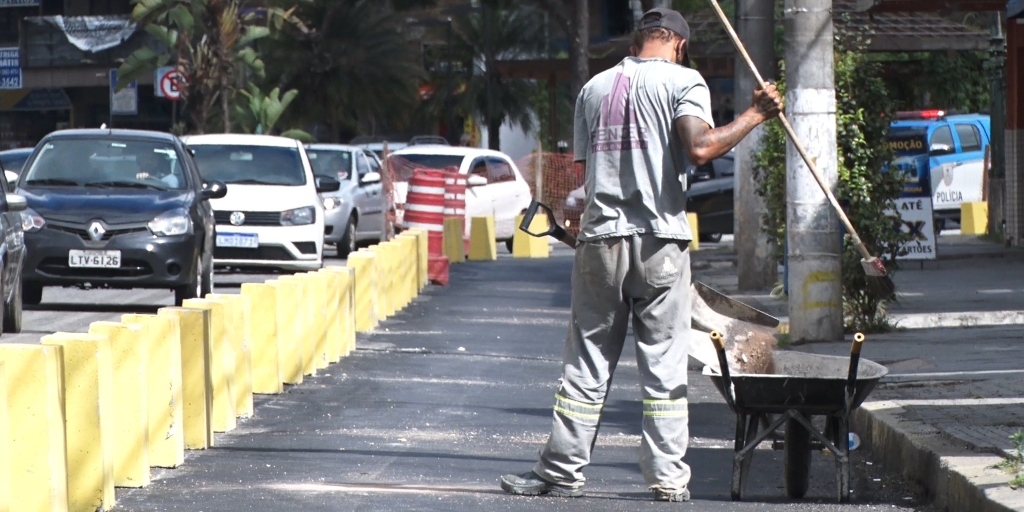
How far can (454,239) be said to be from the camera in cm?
2483

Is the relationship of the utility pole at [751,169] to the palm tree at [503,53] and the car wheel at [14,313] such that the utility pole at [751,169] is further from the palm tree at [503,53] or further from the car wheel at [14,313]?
the palm tree at [503,53]

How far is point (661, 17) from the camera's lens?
6.79m

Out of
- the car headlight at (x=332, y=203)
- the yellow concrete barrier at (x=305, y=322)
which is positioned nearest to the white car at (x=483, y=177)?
the car headlight at (x=332, y=203)

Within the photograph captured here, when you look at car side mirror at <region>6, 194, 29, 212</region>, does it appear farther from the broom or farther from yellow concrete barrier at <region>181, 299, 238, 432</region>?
the broom

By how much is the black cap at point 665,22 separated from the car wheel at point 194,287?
29.4 ft

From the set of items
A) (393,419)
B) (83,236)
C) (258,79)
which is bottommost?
(393,419)

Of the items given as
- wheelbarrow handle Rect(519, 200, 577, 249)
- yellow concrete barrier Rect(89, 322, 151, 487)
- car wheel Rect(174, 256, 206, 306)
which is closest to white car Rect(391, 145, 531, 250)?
car wheel Rect(174, 256, 206, 306)

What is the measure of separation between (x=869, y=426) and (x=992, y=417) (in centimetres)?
64

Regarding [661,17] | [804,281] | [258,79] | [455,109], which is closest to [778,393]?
[661,17]

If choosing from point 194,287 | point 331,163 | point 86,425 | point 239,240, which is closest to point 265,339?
point 86,425

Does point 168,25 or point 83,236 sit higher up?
point 168,25

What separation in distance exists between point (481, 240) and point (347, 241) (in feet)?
7.24

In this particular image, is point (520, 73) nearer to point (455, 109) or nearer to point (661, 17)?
point (455, 109)

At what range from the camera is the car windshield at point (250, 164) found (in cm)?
1994
